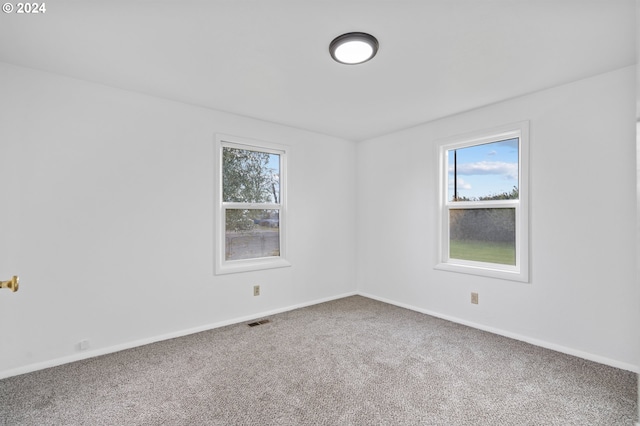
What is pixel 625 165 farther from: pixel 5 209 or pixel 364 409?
pixel 5 209

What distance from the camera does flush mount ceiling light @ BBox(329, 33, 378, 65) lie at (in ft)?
6.64

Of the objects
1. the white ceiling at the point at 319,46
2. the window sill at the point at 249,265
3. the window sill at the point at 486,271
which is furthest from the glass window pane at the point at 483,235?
the window sill at the point at 249,265

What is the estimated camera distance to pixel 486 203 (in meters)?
3.36

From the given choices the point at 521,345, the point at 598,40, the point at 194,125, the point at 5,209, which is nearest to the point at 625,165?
the point at 598,40

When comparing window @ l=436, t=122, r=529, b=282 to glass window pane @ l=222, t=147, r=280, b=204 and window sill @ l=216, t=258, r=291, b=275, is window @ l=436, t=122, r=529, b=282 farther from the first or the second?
glass window pane @ l=222, t=147, r=280, b=204

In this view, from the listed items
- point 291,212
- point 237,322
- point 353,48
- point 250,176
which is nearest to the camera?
point 353,48

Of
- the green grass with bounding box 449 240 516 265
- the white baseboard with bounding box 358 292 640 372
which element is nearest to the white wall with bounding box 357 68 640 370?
the white baseboard with bounding box 358 292 640 372

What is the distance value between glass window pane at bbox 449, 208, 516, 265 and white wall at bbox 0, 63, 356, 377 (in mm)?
2260

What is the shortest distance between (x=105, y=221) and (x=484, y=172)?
3836 mm

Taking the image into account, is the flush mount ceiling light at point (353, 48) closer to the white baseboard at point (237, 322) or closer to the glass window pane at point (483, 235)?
the glass window pane at point (483, 235)

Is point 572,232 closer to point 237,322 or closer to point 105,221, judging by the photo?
point 237,322

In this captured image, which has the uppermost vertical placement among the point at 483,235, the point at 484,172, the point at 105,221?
the point at 484,172

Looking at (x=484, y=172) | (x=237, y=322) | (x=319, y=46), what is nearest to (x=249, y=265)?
(x=237, y=322)

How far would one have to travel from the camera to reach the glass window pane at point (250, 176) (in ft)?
11.7
